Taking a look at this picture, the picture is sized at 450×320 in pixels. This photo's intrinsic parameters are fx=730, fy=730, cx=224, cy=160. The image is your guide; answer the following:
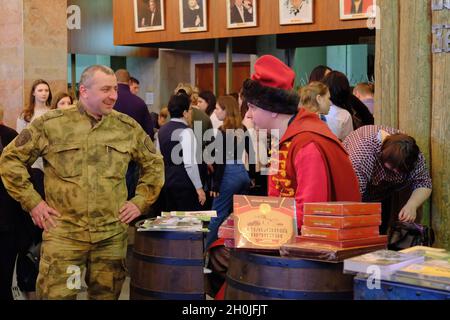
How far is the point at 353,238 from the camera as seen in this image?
9.16 feet

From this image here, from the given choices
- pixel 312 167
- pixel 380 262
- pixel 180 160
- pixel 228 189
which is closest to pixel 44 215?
pixel 312 167

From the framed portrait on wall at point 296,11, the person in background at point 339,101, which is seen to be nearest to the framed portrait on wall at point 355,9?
the framed portrait on wall at point 296,11

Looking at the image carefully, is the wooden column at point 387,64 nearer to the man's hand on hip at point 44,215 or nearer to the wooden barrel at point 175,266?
the wooden barrel at point 175,266

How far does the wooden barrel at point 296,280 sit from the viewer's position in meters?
2.71

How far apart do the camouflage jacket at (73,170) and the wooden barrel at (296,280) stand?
1374 mm

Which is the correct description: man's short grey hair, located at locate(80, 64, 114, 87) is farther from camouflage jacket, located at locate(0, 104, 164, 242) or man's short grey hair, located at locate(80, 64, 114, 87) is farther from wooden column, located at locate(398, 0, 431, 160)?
wooden column, located at locate(398, 0, 431, 160)

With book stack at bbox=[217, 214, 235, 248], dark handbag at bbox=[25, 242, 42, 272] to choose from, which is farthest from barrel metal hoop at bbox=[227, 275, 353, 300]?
dark handbag at bbox=[25, 242, 42, 272]

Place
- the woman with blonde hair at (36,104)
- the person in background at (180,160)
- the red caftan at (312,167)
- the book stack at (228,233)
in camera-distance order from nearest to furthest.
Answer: the book stack at (228,233)
the red caftan at (312,167)
the person in background at (180,160)
the woman with blonde hair at (36,104)

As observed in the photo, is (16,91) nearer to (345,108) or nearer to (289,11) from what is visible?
(289,11)

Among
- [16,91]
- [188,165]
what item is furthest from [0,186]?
[16,91]

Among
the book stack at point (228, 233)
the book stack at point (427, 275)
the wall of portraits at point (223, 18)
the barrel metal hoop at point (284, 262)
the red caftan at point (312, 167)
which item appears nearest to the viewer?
the book stack at point (427, 275)

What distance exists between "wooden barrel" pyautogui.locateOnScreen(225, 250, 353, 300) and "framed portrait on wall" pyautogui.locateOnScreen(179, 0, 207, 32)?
6654 mm

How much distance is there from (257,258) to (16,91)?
664cm

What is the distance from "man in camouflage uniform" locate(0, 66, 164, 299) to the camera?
12.7 ft
